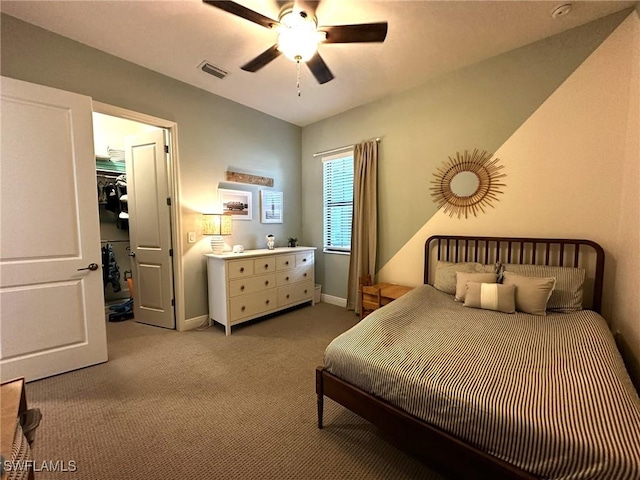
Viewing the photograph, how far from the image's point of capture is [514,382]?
1191 millimetres

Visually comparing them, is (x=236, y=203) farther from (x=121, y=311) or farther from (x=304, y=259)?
(x=121, y=311)

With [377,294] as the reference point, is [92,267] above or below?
above

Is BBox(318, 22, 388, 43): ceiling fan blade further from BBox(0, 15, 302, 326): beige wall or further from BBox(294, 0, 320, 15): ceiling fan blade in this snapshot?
BBox(0, 15, 302, 326): beige wall

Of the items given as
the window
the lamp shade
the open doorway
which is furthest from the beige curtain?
the open doorway

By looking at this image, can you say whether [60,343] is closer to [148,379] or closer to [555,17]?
[148,379]

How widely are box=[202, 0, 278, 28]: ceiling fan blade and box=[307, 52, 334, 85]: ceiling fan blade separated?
36 cm

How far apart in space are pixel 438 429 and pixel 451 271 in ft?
5.66

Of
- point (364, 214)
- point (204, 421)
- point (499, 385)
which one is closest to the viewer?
point (499, 385)

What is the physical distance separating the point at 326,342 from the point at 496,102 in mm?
3011

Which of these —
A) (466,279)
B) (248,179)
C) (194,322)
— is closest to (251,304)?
(194,322)

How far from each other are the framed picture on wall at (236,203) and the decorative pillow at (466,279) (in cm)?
277

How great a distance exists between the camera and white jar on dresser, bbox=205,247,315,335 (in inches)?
119

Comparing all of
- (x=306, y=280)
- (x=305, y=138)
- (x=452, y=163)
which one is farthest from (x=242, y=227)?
(x=452, y=163)

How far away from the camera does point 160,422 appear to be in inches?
67.1
